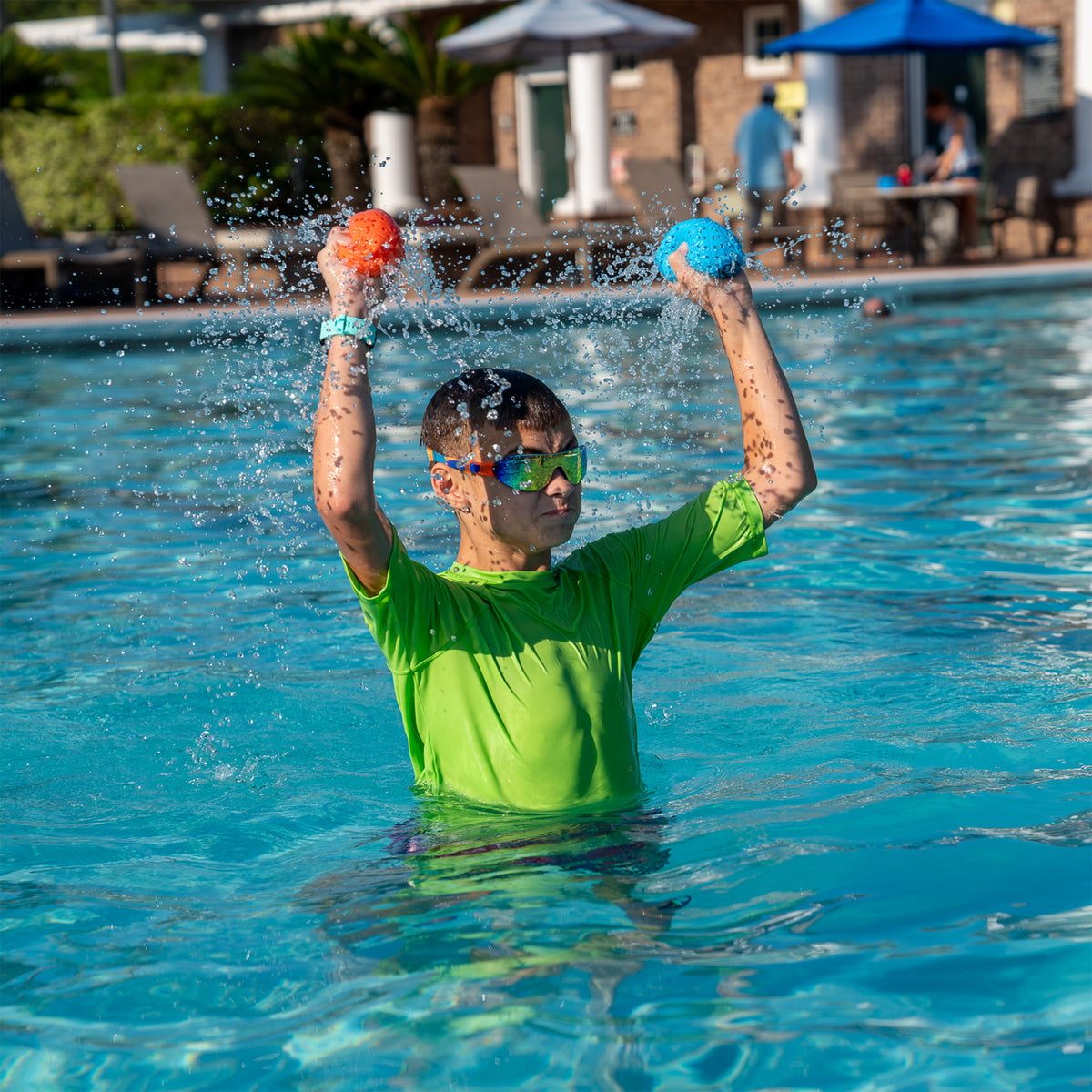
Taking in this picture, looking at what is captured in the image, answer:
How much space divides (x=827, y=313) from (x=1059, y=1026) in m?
13.2

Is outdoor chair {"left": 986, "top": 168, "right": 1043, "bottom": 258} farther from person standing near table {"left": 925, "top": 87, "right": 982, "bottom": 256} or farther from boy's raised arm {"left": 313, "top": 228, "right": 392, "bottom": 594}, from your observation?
boy's raised arm {"left": 313, "top": 228, "right": 392, "bottom": 594}

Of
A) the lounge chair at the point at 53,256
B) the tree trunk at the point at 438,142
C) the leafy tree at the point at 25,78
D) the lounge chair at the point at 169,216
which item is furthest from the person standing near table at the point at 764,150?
the leafy tree at the point at 25,78

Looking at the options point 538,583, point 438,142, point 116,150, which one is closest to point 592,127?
point 438,142

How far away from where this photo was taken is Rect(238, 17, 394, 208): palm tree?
75.7ft

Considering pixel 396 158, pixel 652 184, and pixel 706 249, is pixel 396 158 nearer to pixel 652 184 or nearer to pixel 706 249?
pixel 652 184

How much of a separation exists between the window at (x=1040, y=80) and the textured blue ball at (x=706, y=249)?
69.6ft

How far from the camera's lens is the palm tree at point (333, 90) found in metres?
23.1

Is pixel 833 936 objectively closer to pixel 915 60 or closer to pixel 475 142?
pixel 915 60

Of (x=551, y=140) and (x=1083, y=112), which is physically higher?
(x=551, y=140)

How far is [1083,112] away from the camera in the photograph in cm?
1945

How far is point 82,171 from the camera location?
75.6 ft

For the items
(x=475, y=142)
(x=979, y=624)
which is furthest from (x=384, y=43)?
(x=979, y=624)

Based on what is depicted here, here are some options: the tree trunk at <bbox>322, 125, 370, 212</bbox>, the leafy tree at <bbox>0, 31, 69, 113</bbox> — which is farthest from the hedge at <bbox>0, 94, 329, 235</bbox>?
the leafy tree at <bbox>0, 31, 69, 113</bbox>

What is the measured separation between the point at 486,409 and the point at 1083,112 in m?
18.9
